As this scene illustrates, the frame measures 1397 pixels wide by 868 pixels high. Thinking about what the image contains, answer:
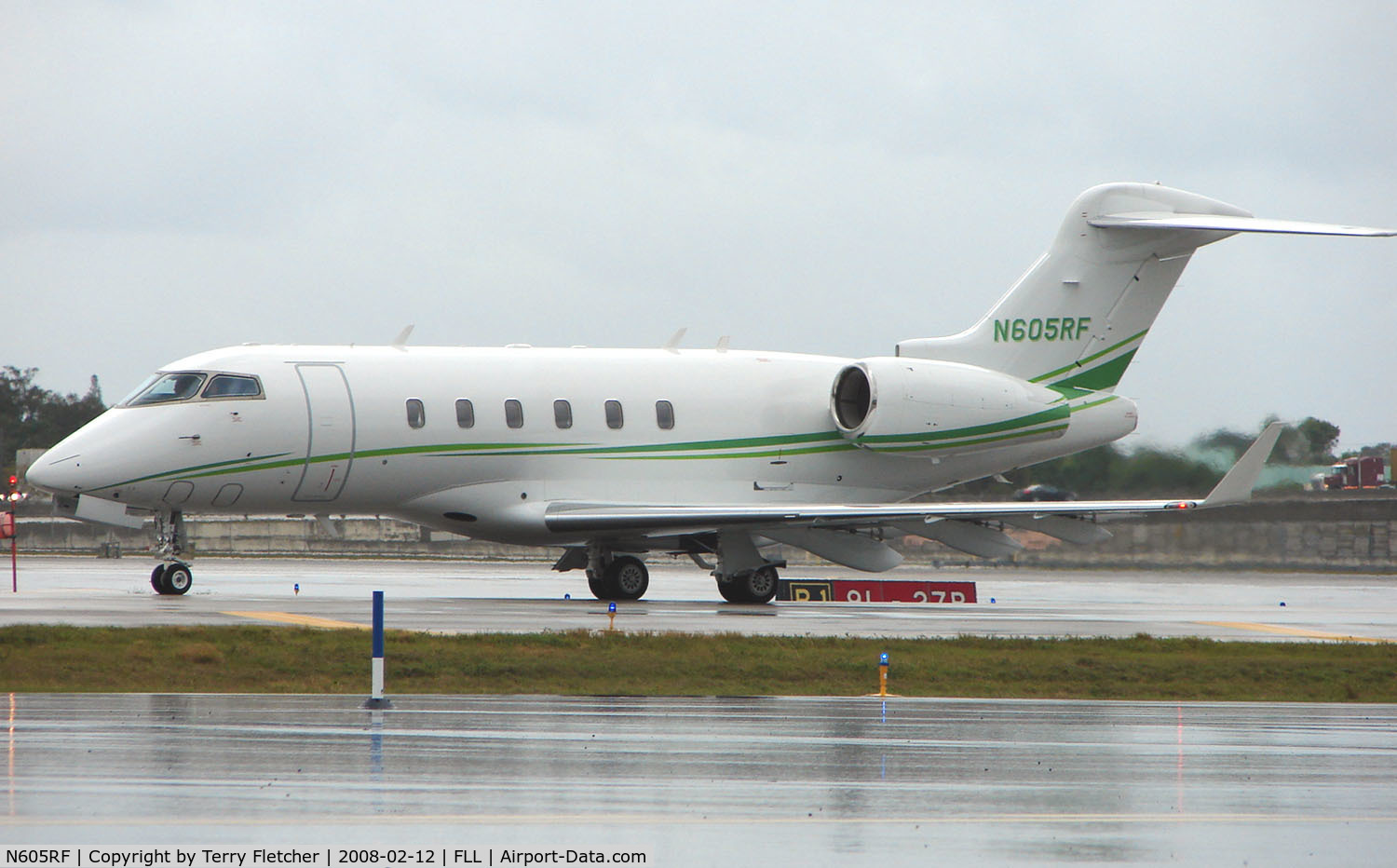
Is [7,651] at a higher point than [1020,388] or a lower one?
lower

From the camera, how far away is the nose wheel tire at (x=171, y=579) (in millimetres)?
26141

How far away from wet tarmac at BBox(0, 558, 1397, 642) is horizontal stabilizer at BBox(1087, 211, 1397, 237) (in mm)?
6626

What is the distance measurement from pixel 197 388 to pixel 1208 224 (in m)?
18.1

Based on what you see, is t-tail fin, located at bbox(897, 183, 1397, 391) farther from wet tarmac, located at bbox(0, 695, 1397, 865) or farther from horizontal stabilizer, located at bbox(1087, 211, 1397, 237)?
wet tarmac, located at bbox(0, 695, 1397, 865)

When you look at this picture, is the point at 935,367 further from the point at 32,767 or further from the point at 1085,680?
the point at 32,767

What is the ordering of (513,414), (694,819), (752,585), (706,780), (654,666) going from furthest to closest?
(752,585), (513,414), (654,666), (706,780), (694,819)

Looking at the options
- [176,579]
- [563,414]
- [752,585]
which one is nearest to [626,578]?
[752,585]

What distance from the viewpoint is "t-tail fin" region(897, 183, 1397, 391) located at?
103ft

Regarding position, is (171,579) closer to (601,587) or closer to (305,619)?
(305,619)

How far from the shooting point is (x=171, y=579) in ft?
86.2

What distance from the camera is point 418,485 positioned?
88.9 ft

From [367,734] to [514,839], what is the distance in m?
3.78

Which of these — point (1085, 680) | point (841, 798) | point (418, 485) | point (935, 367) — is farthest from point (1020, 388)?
point (841, 798)

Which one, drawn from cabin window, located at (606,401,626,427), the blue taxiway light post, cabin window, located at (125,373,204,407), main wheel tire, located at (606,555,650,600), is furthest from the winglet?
cabin window, located at (125,373,204,407)
